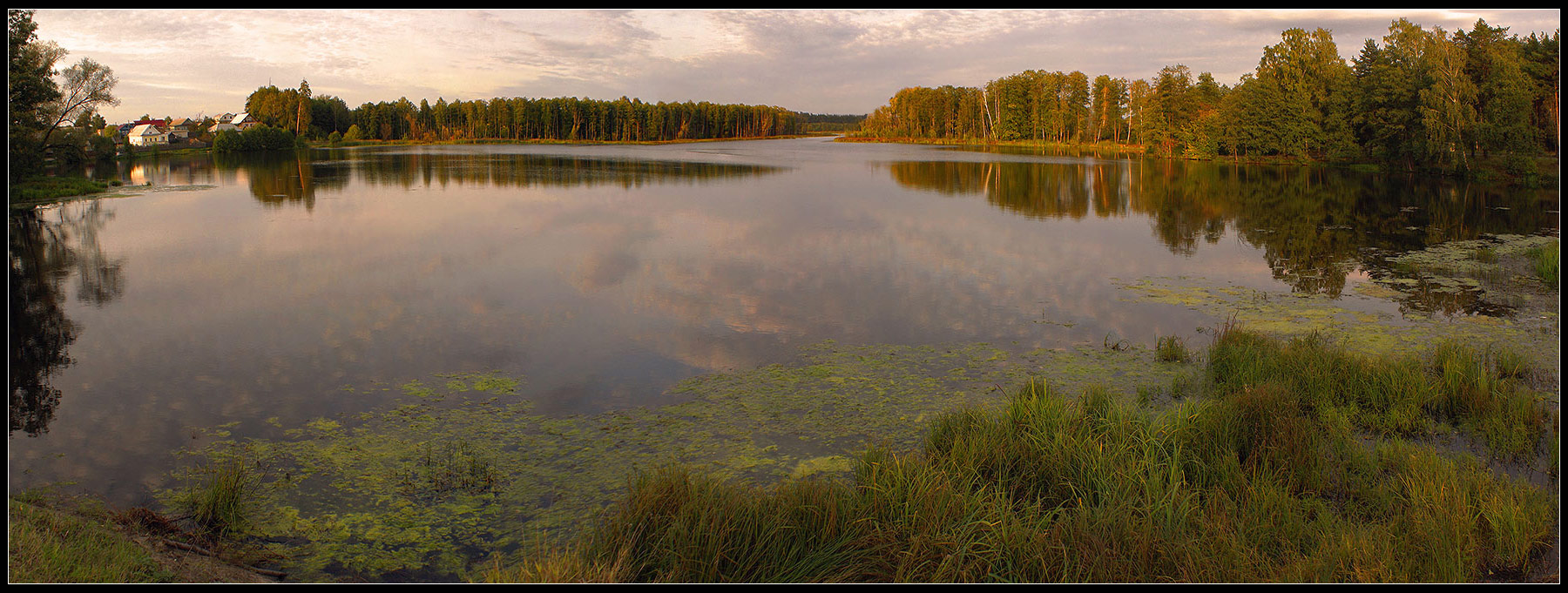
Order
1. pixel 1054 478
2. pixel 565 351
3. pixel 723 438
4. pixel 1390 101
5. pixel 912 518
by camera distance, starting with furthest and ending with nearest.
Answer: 1. pixel 1390 101
2. pixel 565 351
3. pixel 723 438
4. pixel 1054 478
5. pixel 912 518

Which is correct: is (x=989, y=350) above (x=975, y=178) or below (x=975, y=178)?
below

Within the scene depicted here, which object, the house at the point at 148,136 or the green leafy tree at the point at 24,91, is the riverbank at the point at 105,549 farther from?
the house at the point at 148,136

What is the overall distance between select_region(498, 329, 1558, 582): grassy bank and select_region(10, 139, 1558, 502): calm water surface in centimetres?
316

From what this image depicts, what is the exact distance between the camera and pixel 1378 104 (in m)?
43.6

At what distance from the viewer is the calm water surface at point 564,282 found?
8164 mm

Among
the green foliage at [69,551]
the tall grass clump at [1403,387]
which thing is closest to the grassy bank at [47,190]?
the green foliage at [69,551]

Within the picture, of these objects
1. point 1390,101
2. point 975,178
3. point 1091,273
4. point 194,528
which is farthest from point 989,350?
point 1390,101

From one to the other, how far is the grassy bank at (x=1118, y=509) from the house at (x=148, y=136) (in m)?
127

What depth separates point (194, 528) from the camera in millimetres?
5191

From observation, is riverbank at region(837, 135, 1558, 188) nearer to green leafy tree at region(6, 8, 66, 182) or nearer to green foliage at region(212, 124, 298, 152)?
green leafy tree at region(6, 8, 66, 182)

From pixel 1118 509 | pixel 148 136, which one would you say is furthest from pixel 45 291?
pixel 148 136

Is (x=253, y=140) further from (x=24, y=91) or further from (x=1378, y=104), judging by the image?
(x=1378, y=104)

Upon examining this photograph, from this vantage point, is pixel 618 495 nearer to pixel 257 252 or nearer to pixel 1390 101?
pixel 257 252

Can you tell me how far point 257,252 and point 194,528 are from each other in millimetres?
13257
